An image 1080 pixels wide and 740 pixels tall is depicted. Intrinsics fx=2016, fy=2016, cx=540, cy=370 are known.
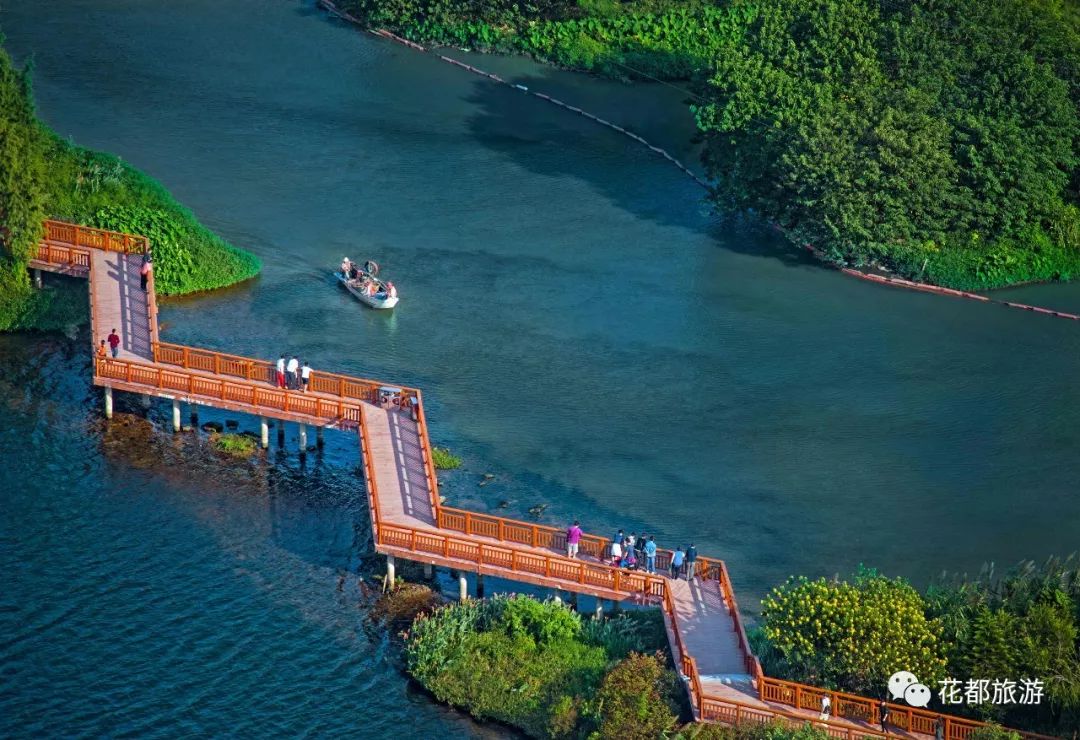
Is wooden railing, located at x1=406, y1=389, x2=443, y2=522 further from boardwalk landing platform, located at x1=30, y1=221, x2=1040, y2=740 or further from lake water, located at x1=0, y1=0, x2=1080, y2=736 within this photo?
lake water, located at x1=0, y1=0, x2=1080, y2=736

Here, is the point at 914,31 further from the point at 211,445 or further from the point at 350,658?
the point at 350,658

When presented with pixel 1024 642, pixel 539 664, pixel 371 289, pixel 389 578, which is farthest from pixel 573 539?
pixel 371 289

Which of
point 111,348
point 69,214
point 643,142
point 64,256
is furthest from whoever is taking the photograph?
point 643,142

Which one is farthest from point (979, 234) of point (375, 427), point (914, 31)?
point (375, 427)

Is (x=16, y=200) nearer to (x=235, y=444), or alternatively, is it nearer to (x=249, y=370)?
(x=249, y=370)

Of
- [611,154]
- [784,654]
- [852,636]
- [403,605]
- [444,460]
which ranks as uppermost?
[611,154]

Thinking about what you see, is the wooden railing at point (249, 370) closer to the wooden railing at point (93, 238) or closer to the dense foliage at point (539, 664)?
the wooden railing at point (93, 238)
